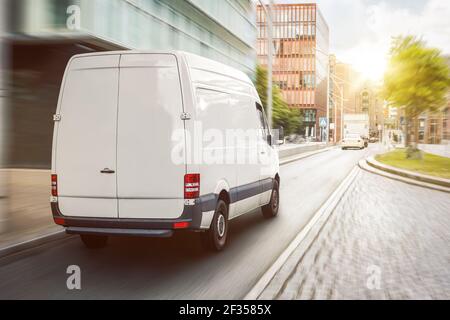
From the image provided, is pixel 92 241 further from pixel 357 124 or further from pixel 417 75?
pixel 357 124

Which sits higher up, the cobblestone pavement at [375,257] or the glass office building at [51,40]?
the glass office building at [51,40]

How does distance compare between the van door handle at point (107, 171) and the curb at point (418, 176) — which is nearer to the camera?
the van door handle at point (107, 171)

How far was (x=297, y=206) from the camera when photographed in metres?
12.0

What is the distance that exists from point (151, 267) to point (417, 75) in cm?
2442

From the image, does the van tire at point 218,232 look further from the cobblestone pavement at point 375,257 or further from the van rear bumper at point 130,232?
the cobblestone pavement at point 375,257

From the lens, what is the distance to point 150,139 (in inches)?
253

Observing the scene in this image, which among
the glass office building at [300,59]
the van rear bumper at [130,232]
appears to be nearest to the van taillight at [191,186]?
the van rear bumper at [130,232]

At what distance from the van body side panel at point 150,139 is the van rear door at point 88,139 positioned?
113 millimetres

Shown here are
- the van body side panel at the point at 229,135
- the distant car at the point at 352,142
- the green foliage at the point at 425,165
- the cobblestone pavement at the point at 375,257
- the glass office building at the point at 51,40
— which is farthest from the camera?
the distant car at the point at 352,142

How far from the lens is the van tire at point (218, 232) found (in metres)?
7.15

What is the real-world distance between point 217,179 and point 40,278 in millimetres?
2373

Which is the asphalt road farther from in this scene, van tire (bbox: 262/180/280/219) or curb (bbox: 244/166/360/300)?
van tire (bbox: 262/180/280/219)
